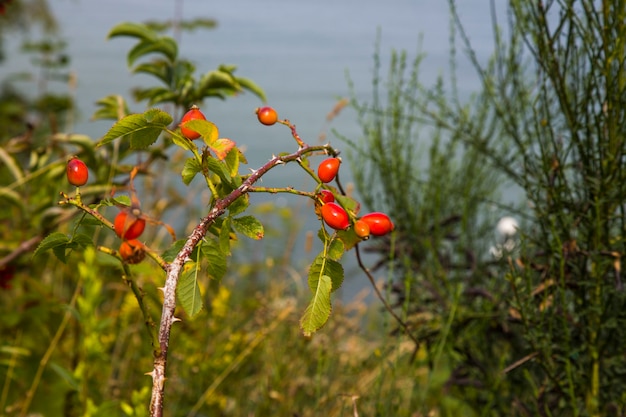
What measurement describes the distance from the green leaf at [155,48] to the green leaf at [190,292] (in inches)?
39.3

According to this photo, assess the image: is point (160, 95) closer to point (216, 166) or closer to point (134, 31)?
point (134, 31)

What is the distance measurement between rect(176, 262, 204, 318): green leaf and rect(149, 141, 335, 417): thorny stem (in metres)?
0.02

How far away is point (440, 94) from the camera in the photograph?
109 inches

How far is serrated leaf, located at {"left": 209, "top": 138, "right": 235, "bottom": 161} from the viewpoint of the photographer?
0.92m

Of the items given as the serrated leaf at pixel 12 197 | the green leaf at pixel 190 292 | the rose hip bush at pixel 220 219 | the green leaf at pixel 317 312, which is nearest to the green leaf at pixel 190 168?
the rose hip bush at pixel 220 219

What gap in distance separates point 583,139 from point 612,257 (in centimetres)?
29

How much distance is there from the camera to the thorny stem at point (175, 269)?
0.86m

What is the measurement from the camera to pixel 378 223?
3.15 feet

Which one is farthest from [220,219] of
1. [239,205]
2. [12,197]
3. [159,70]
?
[12,197]

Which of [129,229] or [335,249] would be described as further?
[335,249]

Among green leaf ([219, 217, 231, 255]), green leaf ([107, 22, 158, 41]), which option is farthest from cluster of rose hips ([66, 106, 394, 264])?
green leaf ([107, 22, 158, 41])

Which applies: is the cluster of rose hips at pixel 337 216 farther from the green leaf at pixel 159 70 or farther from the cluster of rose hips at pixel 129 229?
the green leaf at pixel 159 70

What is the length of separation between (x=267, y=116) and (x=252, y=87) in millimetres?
847

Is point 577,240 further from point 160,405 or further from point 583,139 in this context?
point 160,405
